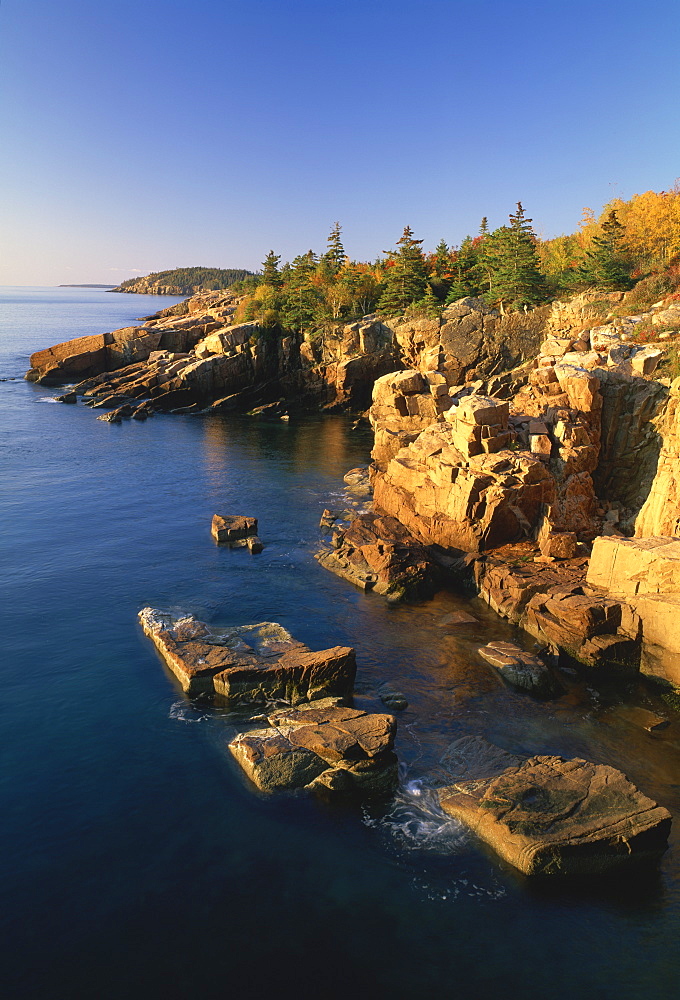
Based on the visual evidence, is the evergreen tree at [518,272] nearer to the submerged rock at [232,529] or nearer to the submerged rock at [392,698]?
the submerged rock at [232,529]

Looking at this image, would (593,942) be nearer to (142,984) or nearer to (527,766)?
(527,766)

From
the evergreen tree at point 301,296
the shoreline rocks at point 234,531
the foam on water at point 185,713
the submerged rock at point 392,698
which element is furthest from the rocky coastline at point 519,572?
the evergreen tree at point 301,296

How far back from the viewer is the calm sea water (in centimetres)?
1202

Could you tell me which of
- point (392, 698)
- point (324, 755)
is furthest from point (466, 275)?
point (324, 755)

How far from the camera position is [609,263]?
185 feet

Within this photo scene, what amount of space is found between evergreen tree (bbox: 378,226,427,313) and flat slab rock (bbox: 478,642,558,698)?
59.2m

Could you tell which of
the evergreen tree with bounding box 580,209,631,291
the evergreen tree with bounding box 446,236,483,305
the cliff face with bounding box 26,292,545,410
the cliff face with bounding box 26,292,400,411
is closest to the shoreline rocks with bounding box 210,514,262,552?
the cliff face with bounding box 26,292,545,410

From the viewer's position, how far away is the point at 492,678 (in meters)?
21.7

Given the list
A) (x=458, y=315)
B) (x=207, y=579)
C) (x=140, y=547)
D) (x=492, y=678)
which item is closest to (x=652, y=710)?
(x=492, y=678)

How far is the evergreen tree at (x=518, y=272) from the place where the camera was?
63.3 meters

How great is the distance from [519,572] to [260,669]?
12.3 m

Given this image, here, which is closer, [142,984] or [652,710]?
[142,984]

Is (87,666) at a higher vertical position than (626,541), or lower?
lower

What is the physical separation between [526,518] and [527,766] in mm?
14423
